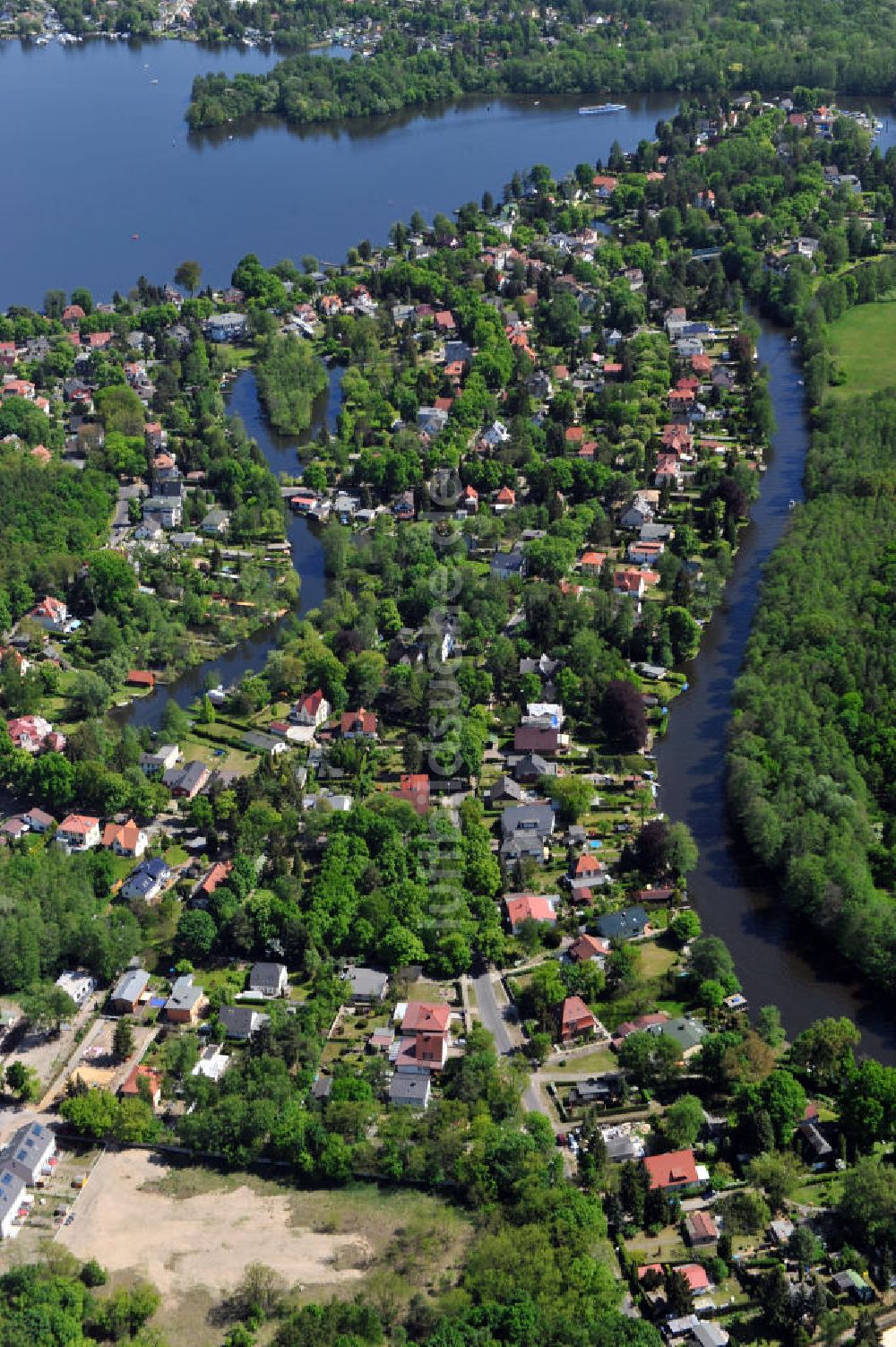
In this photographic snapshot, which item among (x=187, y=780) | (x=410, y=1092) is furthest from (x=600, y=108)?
(x=410, y=1092)

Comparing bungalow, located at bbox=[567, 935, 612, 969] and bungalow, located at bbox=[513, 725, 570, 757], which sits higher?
bungalow, located at bbox=[513, 725, 570, 757]

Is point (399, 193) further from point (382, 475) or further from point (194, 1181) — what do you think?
point (194, 1181)

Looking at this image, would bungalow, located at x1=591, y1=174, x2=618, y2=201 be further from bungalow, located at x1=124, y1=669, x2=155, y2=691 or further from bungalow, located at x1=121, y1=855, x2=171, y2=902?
bungalow, located at x1=121, y1=855, x2=171, y2=902

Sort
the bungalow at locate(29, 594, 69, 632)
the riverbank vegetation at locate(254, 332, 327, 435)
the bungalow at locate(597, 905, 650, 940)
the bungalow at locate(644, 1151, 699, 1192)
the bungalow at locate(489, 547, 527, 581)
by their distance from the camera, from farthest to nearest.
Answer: the riverbank vegetation at locate(254, 332, 327, 435), the bungalow at locate(489, 547, 527, 581), the bungalow at locate(29, 594, 69, 632), the bungalow at locate(597, 905, 650, 940), the bungalow at locate(644, 1151, 699, 1192)

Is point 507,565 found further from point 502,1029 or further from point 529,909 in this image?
point 502,1029

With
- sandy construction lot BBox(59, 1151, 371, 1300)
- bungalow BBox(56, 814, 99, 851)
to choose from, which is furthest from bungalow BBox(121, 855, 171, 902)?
sandy construction lot BBox(59, 1151, 371, 1300)

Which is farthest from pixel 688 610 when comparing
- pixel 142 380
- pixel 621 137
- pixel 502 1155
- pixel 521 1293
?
pixel 621 137

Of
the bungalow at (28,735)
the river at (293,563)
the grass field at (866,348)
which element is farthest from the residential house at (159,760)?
the grass field at (866,348)
